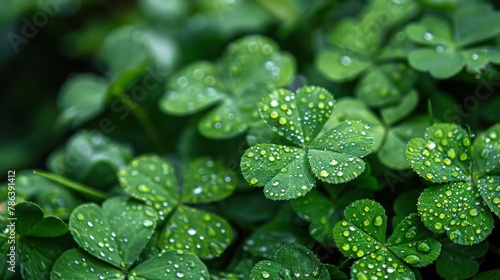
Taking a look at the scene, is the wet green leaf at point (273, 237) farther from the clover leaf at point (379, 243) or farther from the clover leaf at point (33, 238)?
the clover leaf at point (33, 238)

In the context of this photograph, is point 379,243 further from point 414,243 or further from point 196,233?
point 196,233

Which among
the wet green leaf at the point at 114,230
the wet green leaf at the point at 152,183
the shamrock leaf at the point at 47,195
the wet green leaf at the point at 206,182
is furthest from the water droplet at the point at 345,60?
the shamrock leaf at the point at 47,195

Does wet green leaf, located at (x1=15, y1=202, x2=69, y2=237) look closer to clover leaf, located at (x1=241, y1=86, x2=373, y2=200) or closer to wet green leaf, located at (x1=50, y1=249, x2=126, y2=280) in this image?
wet green leaf, located at (x1=50, y1=249, x2=126, y2=280)

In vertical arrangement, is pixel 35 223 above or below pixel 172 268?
above

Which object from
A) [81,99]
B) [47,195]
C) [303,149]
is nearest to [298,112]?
[303,149]

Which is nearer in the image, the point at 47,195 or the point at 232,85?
the point at 47,195

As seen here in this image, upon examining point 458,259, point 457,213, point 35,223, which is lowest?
point 458,259

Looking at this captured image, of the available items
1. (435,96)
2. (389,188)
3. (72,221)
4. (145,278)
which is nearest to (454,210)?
(389,188)

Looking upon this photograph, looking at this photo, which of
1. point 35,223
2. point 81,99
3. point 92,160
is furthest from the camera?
point 81,99
